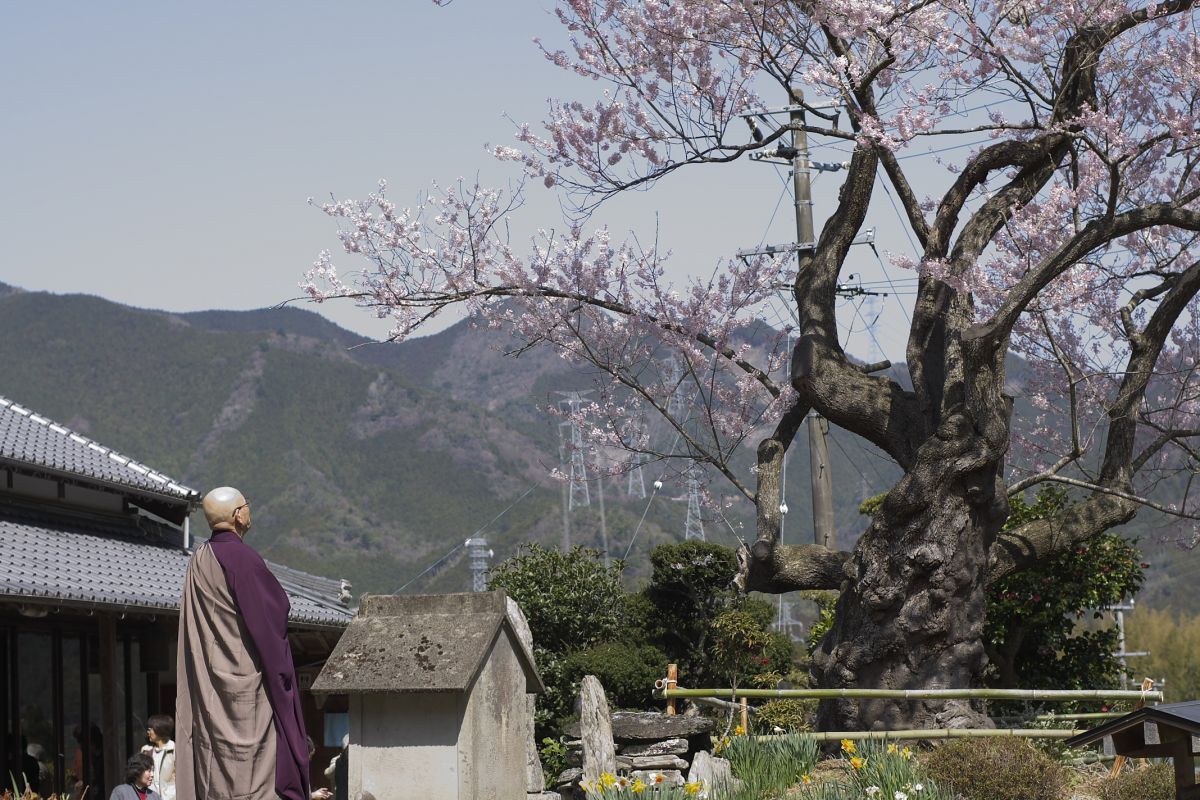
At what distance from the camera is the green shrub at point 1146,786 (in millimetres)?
8078

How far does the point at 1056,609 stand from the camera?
1391 cm

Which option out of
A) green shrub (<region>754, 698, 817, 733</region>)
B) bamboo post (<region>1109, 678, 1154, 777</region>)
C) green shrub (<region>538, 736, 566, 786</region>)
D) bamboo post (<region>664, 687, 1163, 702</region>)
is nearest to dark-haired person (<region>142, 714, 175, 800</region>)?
bamboo post (<region>664, 687, 1163, 702</region>)

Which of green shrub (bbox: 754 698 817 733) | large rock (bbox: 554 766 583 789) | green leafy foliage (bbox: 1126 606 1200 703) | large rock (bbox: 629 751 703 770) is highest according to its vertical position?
large rock (bbox: 629 751 703 770)

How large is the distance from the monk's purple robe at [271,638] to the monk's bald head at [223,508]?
0.07 metres

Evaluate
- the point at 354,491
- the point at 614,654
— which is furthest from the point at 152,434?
the point at 614,654

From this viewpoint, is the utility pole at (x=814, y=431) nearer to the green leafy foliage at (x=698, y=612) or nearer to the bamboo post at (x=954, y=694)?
the green leafy foliage at (x=698, y=612)

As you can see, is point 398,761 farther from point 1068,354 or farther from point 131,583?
point 1068,354

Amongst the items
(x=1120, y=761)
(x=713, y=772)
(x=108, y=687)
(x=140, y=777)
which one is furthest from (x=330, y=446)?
(x=1120, y=761)

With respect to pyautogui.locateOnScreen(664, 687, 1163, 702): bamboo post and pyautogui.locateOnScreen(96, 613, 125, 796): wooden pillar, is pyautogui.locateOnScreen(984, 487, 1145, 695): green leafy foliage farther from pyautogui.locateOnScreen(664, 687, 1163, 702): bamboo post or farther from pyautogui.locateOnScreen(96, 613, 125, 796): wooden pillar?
pyautogui.locateOnScreen(96, 613, 125, 796): wooden pillar

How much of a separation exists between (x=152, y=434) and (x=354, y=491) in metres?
24.1

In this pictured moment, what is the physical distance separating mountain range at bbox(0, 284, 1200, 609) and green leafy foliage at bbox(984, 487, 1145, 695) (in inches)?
2662

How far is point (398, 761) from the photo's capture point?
7426mm

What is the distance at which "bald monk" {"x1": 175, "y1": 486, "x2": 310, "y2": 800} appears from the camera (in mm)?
5465

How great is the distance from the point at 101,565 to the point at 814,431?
27.1 ft
